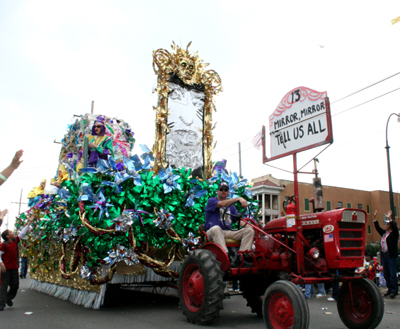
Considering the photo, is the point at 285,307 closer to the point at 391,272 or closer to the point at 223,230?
the point at 223,230

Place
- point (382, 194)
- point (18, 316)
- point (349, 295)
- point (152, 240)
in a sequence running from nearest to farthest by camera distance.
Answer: point (349, 295)
point (18, 316)
point (152, 240)
point (382, 194)

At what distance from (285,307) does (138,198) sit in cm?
318

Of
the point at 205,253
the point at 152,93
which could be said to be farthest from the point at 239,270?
the point at 152,93

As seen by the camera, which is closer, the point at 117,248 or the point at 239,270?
the point at 239,270

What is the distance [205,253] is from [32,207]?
20.2 feet

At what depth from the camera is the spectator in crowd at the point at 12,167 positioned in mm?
2814

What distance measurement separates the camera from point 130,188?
20.8 feet

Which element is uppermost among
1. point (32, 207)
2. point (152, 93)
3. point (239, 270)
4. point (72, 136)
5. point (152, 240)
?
point (152, 93)

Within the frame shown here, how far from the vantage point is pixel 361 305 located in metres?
4.66

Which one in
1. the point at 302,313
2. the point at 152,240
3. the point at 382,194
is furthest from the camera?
the point at 382,194

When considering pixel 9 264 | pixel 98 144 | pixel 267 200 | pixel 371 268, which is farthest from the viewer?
pixel 267 200

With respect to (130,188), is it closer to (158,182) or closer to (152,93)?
(158,182)

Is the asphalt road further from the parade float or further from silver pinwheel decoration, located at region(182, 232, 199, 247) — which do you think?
silver pinwheel decoration, located at region(182, 232, 199, 247)

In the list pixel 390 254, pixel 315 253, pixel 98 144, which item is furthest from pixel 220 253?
pixel 390 254
